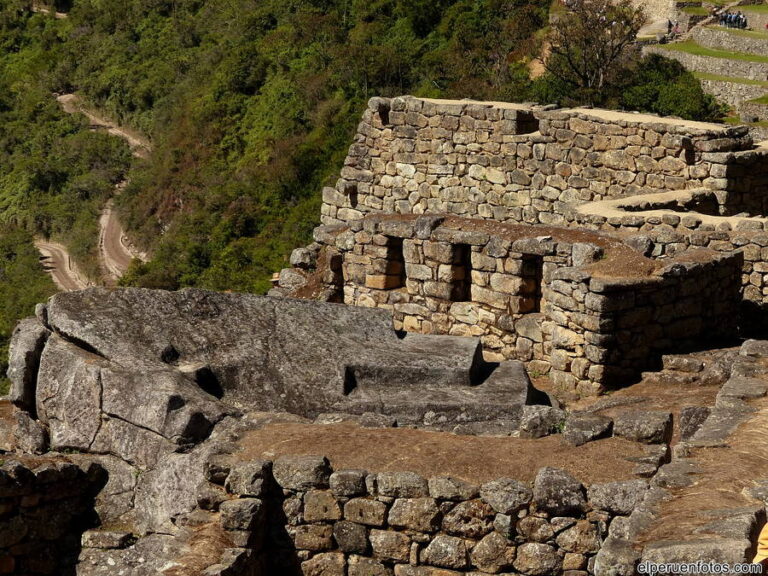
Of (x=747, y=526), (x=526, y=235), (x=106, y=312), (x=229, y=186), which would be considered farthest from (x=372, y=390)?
(x=229, y=186)

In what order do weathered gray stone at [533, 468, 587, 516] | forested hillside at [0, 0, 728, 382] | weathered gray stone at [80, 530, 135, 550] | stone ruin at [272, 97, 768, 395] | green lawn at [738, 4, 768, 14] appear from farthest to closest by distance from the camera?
green lawn at [738, 4, 768, 14] → forested hillside at [0, 0, 728, 382] → stone ruin at [272, 97, 768, 395] → weathered gray stone at [80, 530, 135, 550] → weathered gray stone at [533, 468, 587, 516]

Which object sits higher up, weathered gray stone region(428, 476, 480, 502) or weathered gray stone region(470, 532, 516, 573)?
weathered gray stone region(428, 476, 480, 502)

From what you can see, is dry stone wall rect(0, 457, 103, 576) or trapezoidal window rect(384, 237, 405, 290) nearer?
dry stone wall rect(0, 457, 103, 576)

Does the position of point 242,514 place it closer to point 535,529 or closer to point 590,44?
point 535,529

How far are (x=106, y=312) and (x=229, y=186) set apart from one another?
80.2 ft

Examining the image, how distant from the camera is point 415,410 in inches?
395

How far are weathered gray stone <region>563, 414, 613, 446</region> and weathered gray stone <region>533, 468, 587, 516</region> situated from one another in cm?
66

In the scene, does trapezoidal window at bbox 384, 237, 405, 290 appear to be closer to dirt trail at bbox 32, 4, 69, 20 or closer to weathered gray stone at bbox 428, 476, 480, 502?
weathered gray stone at bbox 428, 476, 480, 502

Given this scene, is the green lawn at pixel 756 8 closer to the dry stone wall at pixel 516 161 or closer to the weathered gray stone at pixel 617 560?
the dry stone wall at pixel 516 161

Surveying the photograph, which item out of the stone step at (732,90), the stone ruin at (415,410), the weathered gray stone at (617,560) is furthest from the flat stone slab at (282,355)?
the stone step at (732,90)

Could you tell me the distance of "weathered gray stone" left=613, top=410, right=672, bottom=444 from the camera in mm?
8508

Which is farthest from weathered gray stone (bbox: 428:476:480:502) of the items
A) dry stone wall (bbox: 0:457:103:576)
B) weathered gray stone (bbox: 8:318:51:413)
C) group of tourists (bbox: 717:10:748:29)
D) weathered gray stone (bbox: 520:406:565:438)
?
group of tourists (bbox: 717:10:748:29)

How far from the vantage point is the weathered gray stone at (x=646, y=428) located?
8508mm

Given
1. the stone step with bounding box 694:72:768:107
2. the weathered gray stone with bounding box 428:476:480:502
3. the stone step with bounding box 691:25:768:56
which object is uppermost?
the stone step with bounding box 691:25:768:56
